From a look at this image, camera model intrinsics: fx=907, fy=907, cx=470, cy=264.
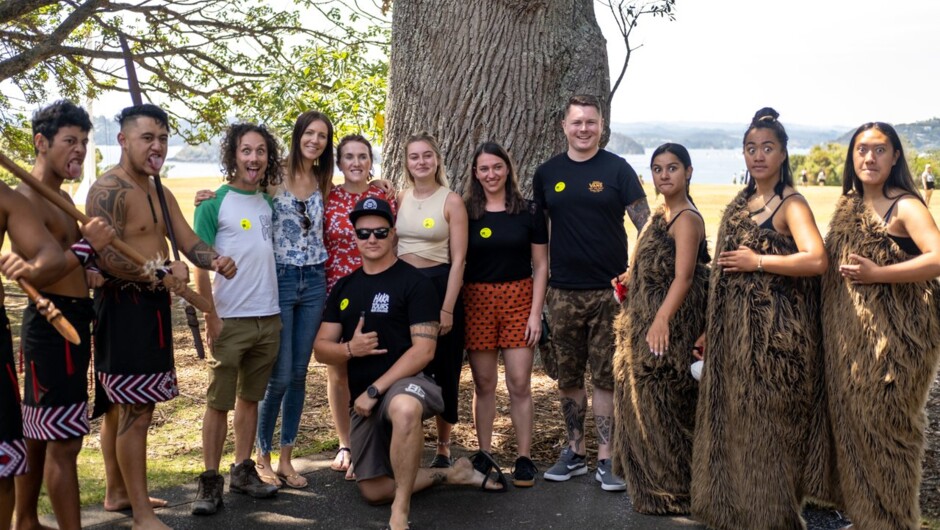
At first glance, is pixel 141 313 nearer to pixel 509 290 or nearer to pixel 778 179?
pixel 509 290

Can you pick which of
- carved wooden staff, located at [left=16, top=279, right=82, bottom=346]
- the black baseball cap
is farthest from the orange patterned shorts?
carved wooden staff, located at [left=16, top=279, right=82, bottom=346]

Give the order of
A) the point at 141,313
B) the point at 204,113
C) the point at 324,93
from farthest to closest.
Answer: the point at 204,113 < the point at 324,93 < the point at 141,313

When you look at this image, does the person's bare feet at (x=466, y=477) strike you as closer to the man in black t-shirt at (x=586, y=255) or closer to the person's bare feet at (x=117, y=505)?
the man in black t-shirt at (x=586, y=255)

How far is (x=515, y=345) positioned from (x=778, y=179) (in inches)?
65.1

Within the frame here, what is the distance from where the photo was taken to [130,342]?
421 cm

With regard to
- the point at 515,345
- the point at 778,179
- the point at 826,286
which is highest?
the point at 778,179

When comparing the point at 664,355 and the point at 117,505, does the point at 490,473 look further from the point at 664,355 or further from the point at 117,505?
the point at 117,505

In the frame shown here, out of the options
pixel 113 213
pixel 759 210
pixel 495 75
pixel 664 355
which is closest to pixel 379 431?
pixel 664 355

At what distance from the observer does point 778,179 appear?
4.35m

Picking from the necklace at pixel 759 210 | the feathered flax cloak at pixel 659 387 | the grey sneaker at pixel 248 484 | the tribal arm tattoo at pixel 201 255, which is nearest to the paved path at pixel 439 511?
the grey sneaker at pixel 248 484

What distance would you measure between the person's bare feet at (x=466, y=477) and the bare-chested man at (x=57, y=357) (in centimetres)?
191

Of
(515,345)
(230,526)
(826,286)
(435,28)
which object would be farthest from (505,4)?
(230,526)

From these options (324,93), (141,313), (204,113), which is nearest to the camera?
(141,313)

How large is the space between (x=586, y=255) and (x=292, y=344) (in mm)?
1717
